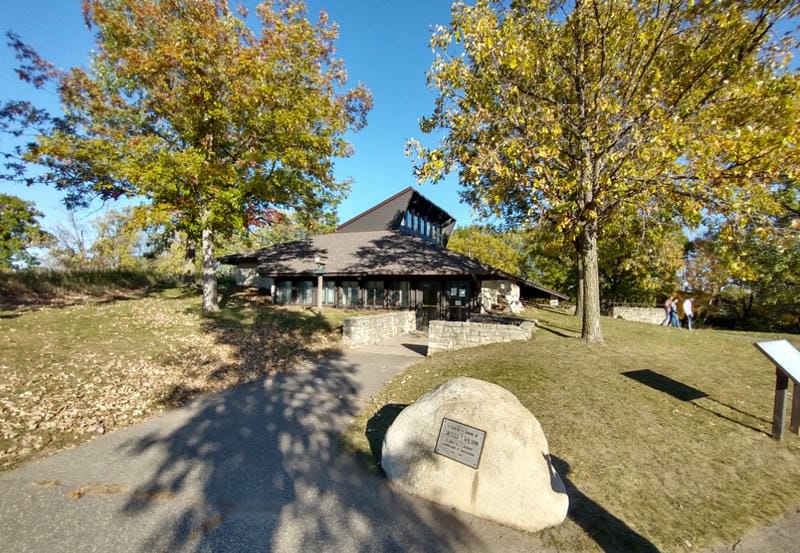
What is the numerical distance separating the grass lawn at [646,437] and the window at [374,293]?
10.5 metres

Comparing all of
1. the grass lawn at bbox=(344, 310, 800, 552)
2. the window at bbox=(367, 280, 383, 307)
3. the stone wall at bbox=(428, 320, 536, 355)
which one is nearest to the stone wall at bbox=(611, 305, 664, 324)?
the grass lawn at bbox=(344, 310, 800, 552)

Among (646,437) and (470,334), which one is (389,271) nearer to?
(470,334)

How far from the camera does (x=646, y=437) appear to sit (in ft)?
16.2

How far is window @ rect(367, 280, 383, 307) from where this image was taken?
19.5 metres

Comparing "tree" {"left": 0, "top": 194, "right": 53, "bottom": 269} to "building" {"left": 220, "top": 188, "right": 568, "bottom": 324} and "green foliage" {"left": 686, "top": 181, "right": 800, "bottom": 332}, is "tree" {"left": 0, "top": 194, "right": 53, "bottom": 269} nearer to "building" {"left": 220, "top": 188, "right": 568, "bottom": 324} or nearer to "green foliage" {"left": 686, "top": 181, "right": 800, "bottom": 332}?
"building" {"left": 220, "top": 188, "right": 568, "bottom": 324}

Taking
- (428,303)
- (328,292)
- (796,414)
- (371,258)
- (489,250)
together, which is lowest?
(796,414)

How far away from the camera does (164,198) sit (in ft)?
40.2

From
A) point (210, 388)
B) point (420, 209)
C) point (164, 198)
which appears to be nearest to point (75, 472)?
point (210, 388)

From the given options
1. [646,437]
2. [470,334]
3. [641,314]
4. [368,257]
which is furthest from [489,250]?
[646,437]

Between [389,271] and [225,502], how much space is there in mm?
14239

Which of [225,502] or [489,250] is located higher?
[489,250]

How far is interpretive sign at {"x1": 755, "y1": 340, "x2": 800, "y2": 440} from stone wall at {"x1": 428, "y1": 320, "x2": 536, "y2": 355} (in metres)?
5.45

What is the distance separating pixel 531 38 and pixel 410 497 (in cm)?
1156

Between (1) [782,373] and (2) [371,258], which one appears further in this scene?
(2) [371,258]
